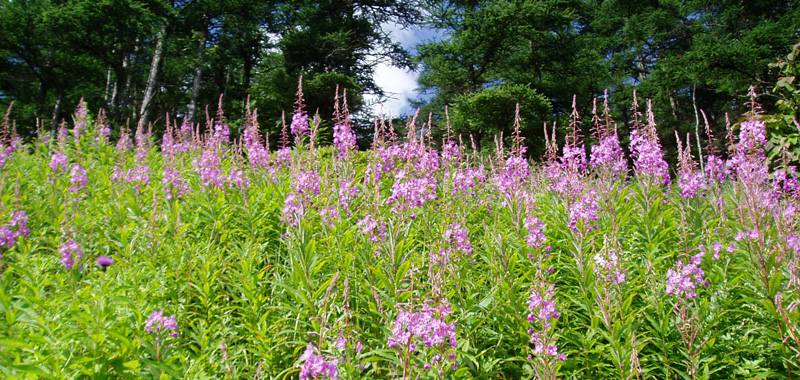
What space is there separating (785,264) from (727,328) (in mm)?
633

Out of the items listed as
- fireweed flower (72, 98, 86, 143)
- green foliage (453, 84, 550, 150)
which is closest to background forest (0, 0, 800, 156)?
green foliage (453, 84, 550, 150)

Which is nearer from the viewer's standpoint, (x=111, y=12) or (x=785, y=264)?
(x=785, y=264)

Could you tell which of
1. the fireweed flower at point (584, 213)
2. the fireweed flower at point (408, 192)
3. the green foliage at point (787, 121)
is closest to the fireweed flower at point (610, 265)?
the fireweed flower at point (584, 213)

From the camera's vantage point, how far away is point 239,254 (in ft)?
10.6

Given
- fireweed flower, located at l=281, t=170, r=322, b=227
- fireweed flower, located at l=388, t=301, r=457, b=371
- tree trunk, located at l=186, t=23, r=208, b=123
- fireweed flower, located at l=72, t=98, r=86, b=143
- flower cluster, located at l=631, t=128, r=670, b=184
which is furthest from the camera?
tree trunk, located at l=186, t=23, r=208, b=123

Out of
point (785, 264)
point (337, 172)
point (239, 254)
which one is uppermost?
point (337, 172)

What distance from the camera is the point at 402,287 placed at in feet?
8.89

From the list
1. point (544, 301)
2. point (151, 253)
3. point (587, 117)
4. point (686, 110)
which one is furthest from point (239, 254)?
point (686, 110)

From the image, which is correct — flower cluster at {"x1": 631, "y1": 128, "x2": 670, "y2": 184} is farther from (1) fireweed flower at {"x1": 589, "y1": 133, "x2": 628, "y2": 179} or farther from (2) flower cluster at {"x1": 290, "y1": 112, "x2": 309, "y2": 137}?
(2) flower cluster at {"x1": 290, "y1": 112, "x2": 309, "y2": 137}

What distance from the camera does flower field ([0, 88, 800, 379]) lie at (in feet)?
6.99

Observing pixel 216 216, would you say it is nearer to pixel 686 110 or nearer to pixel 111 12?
pixel 111 12

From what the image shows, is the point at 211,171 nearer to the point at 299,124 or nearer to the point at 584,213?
the point at 299,124

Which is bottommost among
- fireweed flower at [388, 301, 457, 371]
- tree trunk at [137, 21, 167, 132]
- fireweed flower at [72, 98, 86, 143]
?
fireweed flower at [388, 301, 457, 371]

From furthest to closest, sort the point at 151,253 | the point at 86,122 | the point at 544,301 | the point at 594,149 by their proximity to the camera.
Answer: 1. the point at 86,122
2. the point at 594,149
3. the point at 151,253
4. the point at 544,301
